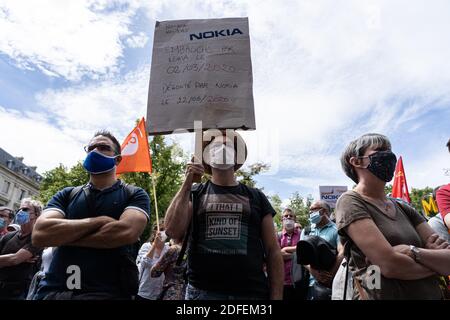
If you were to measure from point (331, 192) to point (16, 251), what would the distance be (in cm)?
746

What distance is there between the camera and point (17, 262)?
3924 mm

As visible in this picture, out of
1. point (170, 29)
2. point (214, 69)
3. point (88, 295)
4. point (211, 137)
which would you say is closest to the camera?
point (88, 295)

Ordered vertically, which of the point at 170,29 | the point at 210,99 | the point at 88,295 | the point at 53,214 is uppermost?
the point at 170,29

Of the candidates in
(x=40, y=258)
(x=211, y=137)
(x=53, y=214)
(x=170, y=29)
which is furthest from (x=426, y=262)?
(x=40, y=258)

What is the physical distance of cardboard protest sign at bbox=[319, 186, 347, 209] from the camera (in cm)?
891

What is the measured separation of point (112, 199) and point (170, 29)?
162 centimetres

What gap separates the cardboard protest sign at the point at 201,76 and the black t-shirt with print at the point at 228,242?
595 millimetres

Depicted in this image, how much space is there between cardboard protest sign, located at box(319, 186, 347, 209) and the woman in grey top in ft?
22.5

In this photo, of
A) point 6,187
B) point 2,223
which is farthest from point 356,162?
point 6,187

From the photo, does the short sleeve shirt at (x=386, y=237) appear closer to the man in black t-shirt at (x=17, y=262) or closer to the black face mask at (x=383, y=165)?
the black face mask at (x=383, y=165)

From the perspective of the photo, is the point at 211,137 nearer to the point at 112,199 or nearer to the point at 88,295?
the point at 112,199

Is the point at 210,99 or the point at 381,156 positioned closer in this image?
the point at 381,156

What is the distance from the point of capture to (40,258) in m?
4.24

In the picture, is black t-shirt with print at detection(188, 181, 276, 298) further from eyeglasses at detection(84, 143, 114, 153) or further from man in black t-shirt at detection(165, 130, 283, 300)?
eyeglasses at detection(84, 143, 114, 153)
